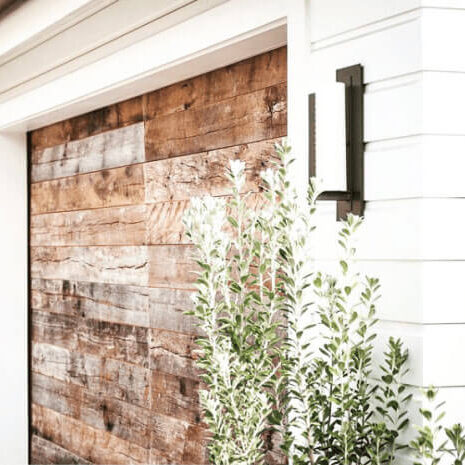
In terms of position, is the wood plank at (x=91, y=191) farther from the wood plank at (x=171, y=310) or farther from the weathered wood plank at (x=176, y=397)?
the weathered wood plank at (x=176, y=397)

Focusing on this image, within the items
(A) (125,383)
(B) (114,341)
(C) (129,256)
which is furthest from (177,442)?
(C) (129,256)

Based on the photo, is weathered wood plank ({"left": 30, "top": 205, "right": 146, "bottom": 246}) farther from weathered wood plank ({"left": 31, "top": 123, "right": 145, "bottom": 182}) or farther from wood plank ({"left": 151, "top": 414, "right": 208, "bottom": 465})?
wood plank ({"left": 151, "top": 414, "right": 208, "bottom": 465})

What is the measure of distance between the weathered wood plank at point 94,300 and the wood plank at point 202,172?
402 mm

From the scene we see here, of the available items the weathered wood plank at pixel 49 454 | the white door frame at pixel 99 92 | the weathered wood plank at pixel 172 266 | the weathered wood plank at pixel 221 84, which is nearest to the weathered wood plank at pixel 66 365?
the white door frame at pixel 99 92

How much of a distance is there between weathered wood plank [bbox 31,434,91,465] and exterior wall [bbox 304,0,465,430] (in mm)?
2135

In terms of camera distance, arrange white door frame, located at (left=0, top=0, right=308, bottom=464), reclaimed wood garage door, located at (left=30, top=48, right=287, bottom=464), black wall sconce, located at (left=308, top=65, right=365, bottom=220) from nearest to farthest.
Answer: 1. black wall sconce, located at (left=308, top=65, right=365, bottom=220)
2. white door frame, located at (left=0, top=0, right=308, bottom=464)
3. reclaimed wood garage door, located at (left=30, top=48, right=287, bottom=464)

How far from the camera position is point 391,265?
170cm

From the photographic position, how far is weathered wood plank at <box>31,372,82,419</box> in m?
3.49

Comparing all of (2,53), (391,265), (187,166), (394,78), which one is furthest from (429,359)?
(2,53)

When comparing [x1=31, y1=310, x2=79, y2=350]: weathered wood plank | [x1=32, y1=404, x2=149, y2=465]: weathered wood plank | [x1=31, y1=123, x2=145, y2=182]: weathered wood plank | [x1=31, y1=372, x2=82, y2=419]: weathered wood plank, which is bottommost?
[x1=32, y1=404, x2=149, y2=465]: weathered wood plank

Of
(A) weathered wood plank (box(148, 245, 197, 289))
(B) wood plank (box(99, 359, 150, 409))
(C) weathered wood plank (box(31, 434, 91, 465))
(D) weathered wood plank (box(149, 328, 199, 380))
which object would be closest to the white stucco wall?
(A) weathered wood plank (box(148, 245, 197, 289))

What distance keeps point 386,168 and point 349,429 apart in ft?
1.84

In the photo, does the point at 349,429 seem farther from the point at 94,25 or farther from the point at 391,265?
the point at 94,25

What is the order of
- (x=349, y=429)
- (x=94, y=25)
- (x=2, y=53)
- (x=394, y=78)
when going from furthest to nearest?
1. (x=2, y=53)
2. (x=94, y=25)
3. (x=394, y=78)
4. (x=349, y=429)
